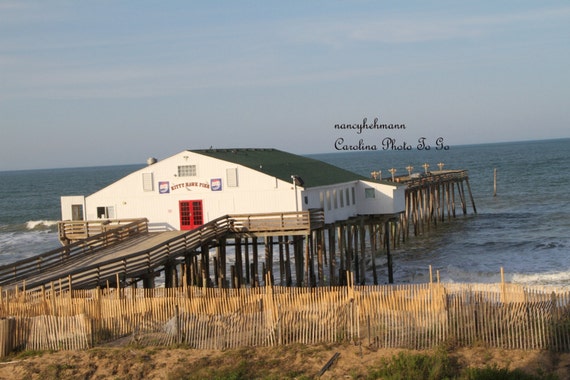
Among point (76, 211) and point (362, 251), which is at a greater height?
point (76, 211)

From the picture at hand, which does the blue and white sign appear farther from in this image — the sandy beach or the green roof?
the sandy beach

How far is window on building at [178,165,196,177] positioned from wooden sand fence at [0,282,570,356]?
1396cm

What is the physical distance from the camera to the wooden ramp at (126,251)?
28.0 meters

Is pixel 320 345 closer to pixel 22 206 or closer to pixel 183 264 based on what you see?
pixel 183 264

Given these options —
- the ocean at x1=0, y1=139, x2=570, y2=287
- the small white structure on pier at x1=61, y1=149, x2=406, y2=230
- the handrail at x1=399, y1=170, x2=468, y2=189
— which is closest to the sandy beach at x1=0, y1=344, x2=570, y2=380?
the small white structure on pier at x1=61, y1=149, x2=406, y2=230

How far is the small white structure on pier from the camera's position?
37469 mm

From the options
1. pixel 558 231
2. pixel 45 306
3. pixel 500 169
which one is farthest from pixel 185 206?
pixel 500 169

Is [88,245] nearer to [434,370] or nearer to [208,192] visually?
[208,192]

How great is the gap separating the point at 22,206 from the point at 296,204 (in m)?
89.7

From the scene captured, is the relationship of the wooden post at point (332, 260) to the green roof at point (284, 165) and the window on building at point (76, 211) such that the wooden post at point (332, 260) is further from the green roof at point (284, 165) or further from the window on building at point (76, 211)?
the window on building at point (76, 211)

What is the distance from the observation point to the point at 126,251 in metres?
33.3

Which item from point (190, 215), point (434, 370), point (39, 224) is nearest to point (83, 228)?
point (190, 215)

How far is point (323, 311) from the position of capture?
76.3ft

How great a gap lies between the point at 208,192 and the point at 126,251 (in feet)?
20.3
